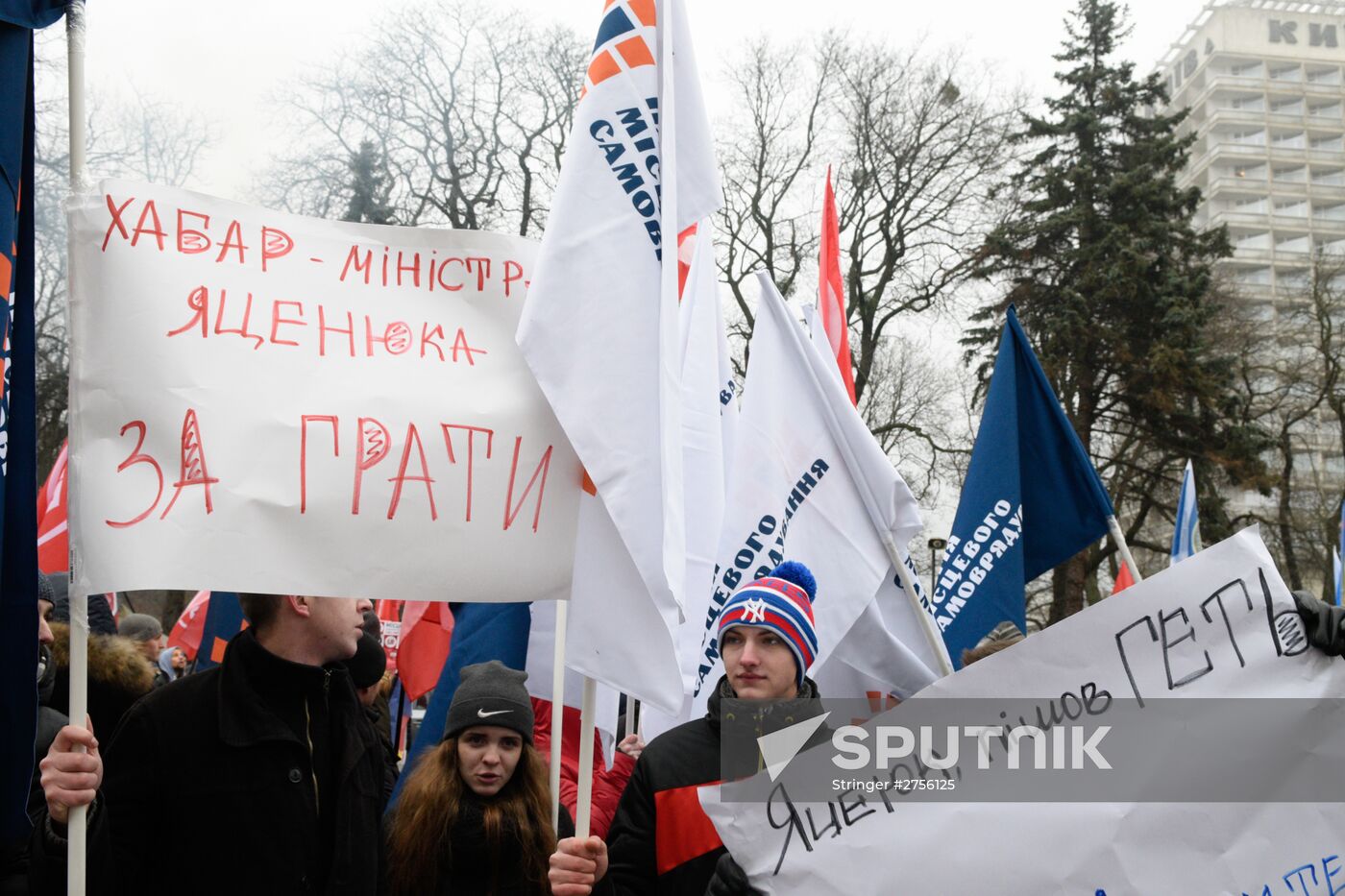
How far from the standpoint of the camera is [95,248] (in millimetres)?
2641

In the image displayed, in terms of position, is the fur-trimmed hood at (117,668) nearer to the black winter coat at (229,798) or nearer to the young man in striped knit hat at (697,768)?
the black winter coat at (229,798)

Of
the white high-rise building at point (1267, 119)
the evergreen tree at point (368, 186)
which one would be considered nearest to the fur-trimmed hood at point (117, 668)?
the evergreen tree at point (368, 186)

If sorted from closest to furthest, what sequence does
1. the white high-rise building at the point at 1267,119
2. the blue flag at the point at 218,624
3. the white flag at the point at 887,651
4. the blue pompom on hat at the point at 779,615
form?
the blue pompom on hat at the point at 779,615
the white flag at the point at 887,651
the blue flag at the point at 218,624
the white high-rise building at the point at 1267,119

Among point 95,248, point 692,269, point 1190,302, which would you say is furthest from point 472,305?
point 1190,302

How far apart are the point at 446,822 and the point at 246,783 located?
2.70 feet

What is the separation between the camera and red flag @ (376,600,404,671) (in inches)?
336

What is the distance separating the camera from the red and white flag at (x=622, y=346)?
293cm

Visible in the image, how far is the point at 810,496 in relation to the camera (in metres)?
4.62

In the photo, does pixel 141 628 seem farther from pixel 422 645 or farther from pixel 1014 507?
pixel 1014 507

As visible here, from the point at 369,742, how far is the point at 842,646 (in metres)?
2.24

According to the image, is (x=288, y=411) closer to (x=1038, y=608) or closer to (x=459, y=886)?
(x=459, y=886)

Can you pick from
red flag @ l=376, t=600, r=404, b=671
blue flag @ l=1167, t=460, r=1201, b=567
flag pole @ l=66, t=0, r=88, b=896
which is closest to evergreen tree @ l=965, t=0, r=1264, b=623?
blue flag @ l=1167, t=460, r=1201, b=567

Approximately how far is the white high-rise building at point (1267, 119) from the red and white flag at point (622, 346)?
3251 inches

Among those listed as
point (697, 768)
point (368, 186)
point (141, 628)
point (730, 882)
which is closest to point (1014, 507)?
point (697, 768)
